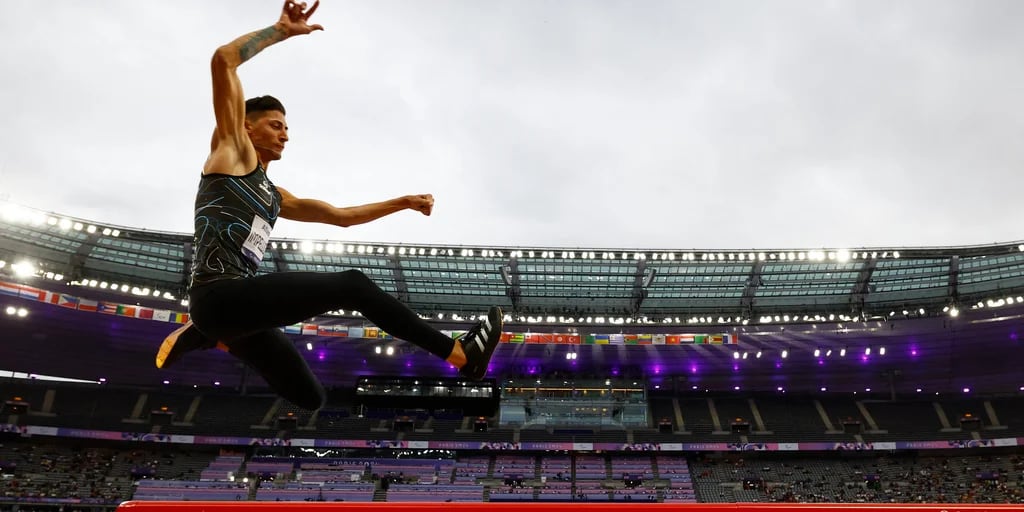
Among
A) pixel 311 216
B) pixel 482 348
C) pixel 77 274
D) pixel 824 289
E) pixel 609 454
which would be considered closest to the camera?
pixel 482 348

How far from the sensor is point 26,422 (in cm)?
4009

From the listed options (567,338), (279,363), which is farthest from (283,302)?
(567,338)

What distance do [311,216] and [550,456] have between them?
141ft

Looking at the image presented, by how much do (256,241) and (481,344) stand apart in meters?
1.42

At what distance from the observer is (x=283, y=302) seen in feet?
10.1

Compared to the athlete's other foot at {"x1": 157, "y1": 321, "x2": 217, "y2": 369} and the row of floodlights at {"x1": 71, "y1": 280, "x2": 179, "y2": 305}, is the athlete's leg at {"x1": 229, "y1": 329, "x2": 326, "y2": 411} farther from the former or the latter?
the row of floodlights at {"x1": 71, "y1": 280, "x2": 179, "y2": 305}

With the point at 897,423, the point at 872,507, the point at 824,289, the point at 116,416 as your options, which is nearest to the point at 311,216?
the point at 872,507

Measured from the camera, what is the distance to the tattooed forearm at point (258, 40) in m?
3.30

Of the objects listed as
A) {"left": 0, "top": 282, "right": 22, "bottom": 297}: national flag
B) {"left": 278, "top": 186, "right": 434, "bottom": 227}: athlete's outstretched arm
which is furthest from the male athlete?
{"left": 0, "top": 282, "right": 22, "bottom": 297}: national flag

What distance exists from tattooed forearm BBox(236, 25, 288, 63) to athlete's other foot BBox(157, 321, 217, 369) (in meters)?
1.64

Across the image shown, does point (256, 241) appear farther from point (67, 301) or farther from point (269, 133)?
point (67, 301)

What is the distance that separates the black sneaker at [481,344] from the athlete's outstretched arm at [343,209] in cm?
89

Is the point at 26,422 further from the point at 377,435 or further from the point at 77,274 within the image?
the point at 377,435

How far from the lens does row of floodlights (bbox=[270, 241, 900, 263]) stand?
33688 mm
